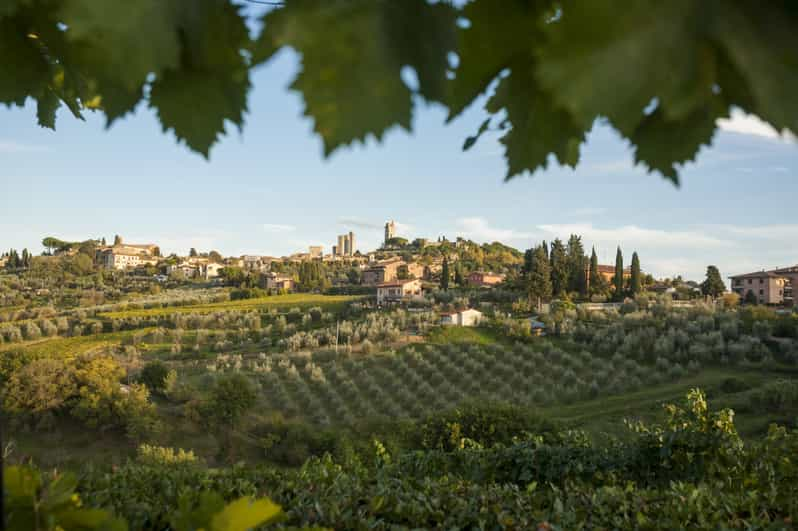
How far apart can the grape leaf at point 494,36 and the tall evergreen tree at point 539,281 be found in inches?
1477

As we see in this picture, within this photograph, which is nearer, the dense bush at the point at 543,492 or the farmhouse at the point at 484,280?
the dense bush at the point at 543,492

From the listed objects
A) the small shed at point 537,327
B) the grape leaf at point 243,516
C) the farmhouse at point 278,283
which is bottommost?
the small shed at point 537,327

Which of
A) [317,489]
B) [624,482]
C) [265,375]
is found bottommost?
[265,375]

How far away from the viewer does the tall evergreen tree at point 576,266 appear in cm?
4025

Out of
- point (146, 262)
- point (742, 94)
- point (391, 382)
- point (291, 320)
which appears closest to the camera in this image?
point (742, 94)

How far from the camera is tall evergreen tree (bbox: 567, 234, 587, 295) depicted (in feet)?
132

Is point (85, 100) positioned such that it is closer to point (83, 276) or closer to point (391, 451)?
point (391, 451)

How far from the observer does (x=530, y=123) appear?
0.66m

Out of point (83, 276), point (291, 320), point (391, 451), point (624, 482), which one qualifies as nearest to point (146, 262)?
point (83, 276)

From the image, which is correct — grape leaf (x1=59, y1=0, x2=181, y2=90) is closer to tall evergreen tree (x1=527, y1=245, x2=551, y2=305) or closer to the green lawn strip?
the green lawn strip

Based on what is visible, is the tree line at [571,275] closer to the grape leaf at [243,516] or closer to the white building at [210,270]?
the grape leaf at [243,516]

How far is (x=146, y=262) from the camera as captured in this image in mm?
68375

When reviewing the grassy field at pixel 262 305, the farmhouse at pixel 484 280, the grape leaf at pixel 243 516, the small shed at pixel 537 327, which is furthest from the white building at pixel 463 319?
the grape leaf at pixel 243 516

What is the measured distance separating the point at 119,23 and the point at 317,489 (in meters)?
3.06
